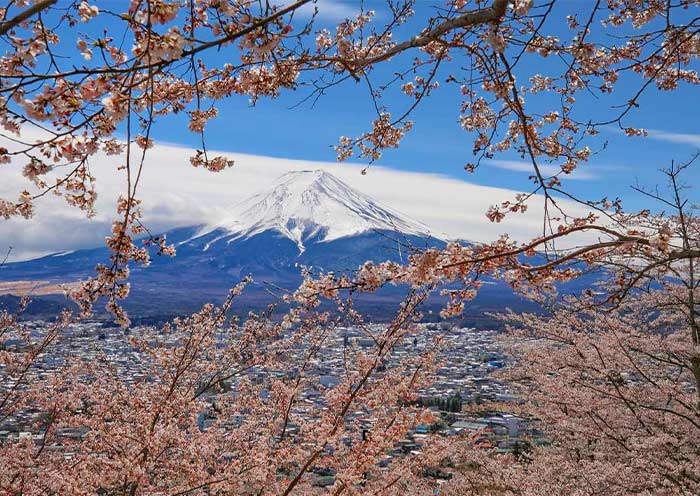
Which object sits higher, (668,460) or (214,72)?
(214,72)

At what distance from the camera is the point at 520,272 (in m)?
2.92

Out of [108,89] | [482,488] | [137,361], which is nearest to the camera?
[108,89]

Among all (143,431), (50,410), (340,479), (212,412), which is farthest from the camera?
(212,412)

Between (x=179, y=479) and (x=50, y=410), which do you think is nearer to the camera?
(x=179, y=479)

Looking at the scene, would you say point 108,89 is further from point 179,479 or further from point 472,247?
point 179,479

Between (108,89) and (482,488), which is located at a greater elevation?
(108,89)

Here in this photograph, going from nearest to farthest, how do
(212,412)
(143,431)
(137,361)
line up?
(143,431), (212,412), (137,361)

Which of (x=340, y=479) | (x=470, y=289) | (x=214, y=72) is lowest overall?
(x=340, y=479)

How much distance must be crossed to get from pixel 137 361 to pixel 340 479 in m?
9.69

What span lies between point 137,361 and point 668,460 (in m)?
11.2

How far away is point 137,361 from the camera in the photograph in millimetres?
12266

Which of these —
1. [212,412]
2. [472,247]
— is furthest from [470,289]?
[212,412]

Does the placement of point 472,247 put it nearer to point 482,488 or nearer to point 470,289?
point 470,289

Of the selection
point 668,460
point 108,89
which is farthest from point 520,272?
point 668,460
